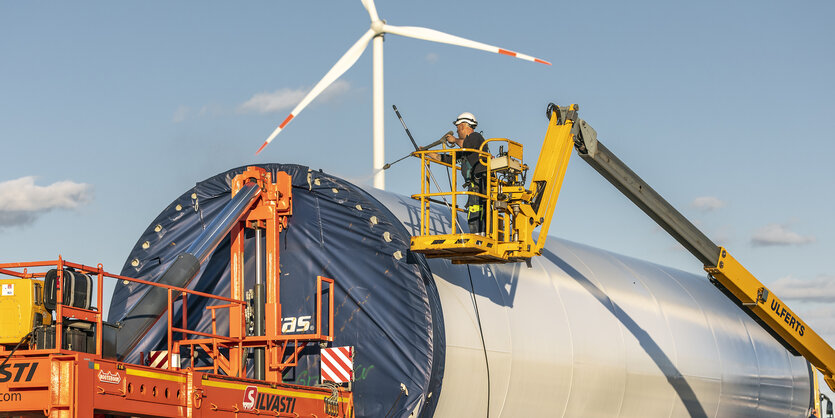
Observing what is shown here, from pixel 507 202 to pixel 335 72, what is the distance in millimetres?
12339

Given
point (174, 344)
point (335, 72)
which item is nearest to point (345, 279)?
point (174, 344)

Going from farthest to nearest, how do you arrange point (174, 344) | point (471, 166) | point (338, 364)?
point (174, 344), point (471, 166), point (338, 364)

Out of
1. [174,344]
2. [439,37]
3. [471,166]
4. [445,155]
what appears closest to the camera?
[471,166]

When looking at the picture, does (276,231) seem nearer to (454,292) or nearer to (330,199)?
(330,199)

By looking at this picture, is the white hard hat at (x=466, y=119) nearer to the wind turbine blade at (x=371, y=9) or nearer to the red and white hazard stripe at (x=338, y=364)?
the red and white hazard stripe at (x=338, y=364)

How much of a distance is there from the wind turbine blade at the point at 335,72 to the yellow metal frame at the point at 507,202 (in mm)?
9515

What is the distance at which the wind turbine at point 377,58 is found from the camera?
992 inches

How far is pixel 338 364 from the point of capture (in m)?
14.7

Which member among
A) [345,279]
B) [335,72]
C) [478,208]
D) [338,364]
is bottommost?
[338,364]

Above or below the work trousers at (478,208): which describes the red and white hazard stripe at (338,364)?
below

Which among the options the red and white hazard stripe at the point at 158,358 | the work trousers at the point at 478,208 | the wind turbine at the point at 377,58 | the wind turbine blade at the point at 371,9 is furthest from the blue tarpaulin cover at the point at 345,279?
the wind turbine blade at the point at 371,9

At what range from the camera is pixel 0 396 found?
10406 millimetres

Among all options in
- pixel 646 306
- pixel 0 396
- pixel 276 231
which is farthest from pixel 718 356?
pixel 0 396

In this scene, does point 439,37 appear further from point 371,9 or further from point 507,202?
point 507,202
